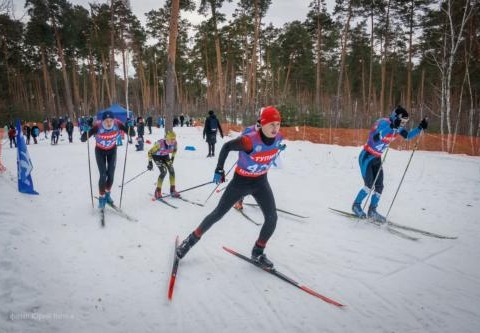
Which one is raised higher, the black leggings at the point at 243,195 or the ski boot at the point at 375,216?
the black leggings at the point at 243,195

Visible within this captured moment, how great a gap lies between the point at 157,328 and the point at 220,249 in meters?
1.74

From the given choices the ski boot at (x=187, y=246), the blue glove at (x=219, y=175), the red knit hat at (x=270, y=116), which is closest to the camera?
the red knit hat at (x=270, y=116)

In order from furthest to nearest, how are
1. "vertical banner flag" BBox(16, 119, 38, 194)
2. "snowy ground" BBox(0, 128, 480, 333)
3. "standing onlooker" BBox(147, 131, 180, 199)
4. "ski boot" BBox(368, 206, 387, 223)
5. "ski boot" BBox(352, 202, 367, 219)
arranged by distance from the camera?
"standing onlooker" BBox(147, 131, 180, 199) < "vertical banner flag" BBox(16, 119, 38, 194) < "ski boot" BBox(352, 202, 367, 219) < "ski boot" BBox(368, 206, 387, 223) < "snowy ground" BBox(0, 128, 480, 333)

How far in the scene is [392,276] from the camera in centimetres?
357

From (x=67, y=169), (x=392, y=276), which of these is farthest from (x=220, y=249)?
(x=67, y=169)

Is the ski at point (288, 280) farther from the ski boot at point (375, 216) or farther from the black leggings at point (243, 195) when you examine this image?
the ski boot at point (375, 216)

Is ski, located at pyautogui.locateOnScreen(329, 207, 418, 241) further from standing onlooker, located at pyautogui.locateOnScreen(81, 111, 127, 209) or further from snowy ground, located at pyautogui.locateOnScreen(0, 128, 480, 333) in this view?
standing onlooker, located at pyautogui.locateOnScreen(81, 111, 127, 209)

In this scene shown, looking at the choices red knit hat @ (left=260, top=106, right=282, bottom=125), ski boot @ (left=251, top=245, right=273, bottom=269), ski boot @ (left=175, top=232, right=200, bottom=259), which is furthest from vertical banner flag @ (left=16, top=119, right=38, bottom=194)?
red knit hat @ (left=260, top=106, right=282, bottom=125)

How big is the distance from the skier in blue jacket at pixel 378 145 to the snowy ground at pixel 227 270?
1.82ft

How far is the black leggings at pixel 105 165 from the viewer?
221 inches

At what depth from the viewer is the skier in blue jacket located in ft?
16.9

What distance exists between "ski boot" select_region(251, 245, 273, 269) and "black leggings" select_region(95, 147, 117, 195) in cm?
347

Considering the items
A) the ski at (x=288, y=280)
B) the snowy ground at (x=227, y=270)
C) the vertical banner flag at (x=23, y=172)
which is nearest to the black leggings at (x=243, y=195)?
the ski at (x=288, y=280)

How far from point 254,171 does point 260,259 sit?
3.76ft
